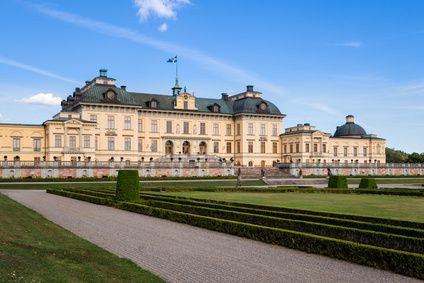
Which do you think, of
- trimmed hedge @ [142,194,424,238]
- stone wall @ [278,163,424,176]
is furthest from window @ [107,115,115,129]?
trimmed hedge @ [142,194,424,238]

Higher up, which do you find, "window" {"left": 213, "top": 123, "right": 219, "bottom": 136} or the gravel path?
"window" {"left": 213, "top": 123, "right": 219, "bottom": 136}

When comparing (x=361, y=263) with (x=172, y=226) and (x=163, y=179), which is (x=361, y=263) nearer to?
(x=172, y=226)

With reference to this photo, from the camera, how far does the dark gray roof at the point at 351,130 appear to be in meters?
81.1

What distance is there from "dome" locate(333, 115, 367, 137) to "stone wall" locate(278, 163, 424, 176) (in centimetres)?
1156

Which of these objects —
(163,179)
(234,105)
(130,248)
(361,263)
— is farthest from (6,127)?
(361,263)

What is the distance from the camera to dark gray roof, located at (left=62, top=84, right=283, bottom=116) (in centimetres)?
6056

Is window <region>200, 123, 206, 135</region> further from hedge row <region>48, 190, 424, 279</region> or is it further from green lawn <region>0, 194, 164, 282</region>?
green lawn <region>0, 194, 164, 282</region>

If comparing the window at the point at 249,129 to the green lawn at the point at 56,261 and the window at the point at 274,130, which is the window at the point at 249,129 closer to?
the window at the point at 274,130

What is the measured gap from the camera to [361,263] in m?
11.1

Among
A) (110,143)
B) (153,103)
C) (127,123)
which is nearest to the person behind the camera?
(110,143)

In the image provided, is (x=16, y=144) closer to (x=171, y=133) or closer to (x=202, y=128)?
(x=171, y=133)

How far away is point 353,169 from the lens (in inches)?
2660

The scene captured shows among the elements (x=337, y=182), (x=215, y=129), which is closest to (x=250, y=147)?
(x=215, y=129)

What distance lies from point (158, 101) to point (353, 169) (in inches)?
1100
